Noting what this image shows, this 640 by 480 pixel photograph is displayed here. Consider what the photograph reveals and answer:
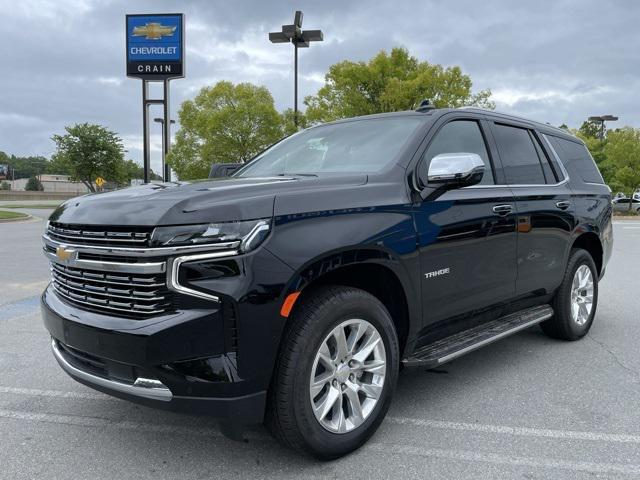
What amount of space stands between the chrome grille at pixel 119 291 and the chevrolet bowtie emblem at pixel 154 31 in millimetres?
27474

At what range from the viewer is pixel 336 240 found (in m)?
2.72

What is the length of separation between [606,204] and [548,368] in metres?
2.06

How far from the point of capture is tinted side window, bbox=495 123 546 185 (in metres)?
4.20

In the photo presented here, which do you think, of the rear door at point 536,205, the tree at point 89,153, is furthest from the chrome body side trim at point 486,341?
the tree at point 89,153

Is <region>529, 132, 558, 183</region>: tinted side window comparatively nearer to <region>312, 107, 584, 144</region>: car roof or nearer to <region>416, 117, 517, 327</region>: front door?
<region>312, 107, 584, 144</region>: car roof

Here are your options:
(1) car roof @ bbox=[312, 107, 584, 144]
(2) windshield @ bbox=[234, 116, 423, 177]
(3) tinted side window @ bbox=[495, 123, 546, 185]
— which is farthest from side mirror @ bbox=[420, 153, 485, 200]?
(3) tinted side window @ bbox=[495, 123, 546, 185]

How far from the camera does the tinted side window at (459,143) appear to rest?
3.55 metres

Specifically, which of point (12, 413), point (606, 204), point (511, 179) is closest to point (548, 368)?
point (511, 179)

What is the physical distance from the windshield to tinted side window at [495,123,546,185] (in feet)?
2.94

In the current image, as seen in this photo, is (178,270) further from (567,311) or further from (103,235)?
(567,311)

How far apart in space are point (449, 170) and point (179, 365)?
185cm

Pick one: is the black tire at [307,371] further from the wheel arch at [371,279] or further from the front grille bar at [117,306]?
the front grille bar at [117,306]

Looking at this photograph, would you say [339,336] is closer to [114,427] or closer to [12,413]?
[114,427]

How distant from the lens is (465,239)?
11.5ft
